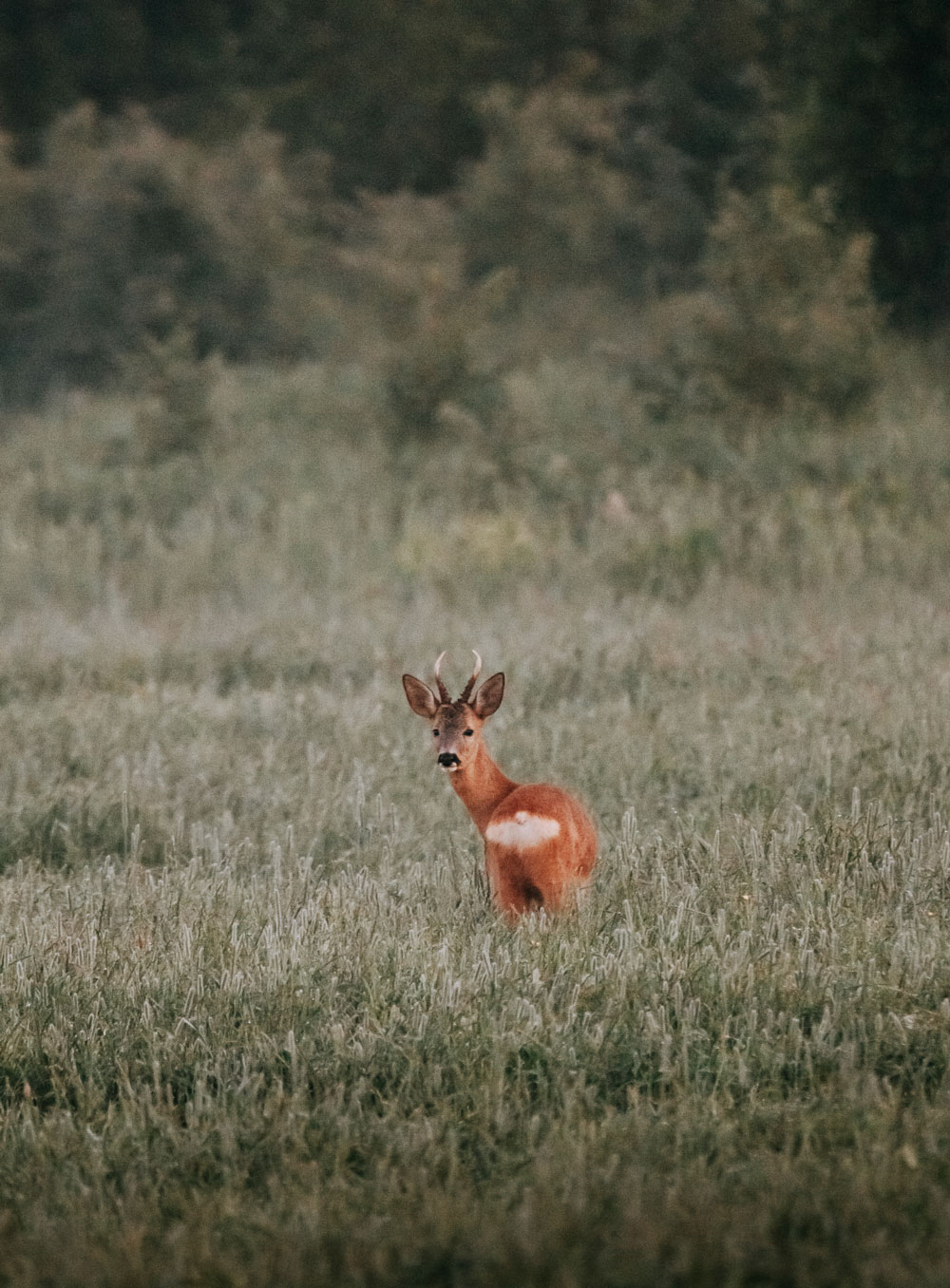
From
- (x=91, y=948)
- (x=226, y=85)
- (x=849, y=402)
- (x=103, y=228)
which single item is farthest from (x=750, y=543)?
(x=226, y=85)

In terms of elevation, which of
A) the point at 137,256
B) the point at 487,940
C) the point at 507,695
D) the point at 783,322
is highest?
the point at 137,256

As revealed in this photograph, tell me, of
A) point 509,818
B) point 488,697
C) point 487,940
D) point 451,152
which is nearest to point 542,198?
point 451,152

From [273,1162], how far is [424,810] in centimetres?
343

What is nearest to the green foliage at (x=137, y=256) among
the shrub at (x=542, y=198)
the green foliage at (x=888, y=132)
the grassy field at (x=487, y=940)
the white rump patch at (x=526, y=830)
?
the shrub at (x=542, y=198)

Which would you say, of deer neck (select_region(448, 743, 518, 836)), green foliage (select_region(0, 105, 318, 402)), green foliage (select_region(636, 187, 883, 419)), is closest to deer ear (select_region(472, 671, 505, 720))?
deer neck (select_region(448, 743, 518, 836))

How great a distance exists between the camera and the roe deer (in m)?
4.83

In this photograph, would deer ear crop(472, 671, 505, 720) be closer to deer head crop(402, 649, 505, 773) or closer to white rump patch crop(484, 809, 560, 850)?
deer head crop(402, 649, 505, 773)

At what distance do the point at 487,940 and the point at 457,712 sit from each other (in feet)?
2.65

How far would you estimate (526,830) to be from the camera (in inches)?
189

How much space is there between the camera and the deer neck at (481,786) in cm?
518

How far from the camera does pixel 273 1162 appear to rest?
3635 mm

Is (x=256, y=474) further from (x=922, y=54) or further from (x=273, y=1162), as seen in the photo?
(x=273, y=1162)

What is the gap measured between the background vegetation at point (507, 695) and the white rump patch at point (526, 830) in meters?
0.29

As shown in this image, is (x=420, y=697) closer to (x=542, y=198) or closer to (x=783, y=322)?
(x=783, y=322)
